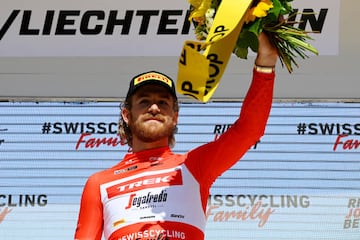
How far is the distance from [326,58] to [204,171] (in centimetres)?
200

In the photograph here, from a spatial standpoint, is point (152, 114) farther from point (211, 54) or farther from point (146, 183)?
point (211, 54)

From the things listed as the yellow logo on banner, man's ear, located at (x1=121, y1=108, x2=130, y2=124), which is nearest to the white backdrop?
man's ear, located at (x1=121, y1=108, x2=130, y2=124)

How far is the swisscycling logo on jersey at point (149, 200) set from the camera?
266 centimetres

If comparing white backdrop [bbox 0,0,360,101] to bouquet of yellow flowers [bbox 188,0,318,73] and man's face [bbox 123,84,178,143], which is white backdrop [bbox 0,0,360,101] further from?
bouquet of yellow flowers [bbox 188,0,318,73]

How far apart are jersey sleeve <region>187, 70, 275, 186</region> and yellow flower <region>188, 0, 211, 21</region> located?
254 millimetres

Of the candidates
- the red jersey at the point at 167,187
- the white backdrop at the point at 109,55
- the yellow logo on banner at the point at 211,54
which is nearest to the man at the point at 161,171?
the red jersey at the point at 167,187

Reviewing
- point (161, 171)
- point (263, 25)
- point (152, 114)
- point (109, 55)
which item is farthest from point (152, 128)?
point (109, 55)

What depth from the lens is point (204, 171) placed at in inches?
107

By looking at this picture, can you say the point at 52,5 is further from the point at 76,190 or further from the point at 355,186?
the point at 355,186

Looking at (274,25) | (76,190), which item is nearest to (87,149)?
(76,190)

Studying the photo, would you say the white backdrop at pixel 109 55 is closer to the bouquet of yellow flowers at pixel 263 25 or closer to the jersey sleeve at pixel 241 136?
the jersey sleeve at pixel 241 136

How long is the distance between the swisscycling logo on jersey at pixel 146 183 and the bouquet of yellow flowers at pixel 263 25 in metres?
0.48

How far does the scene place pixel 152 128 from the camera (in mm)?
2764

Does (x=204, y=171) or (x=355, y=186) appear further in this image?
(x=355, y=186)
